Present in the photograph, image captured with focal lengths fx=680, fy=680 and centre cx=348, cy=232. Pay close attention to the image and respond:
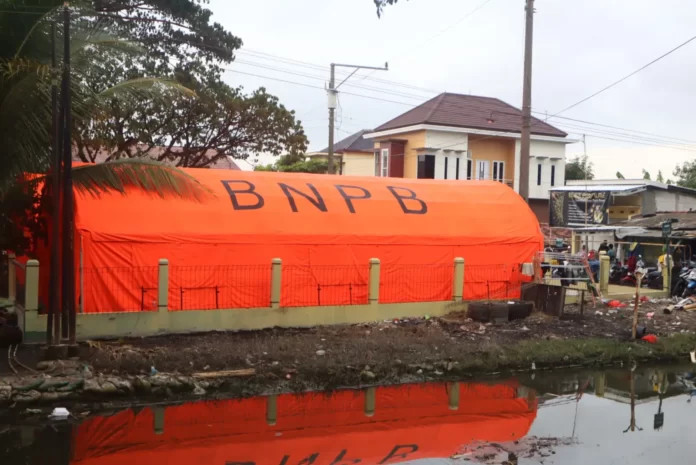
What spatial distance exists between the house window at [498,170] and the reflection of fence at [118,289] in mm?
27478

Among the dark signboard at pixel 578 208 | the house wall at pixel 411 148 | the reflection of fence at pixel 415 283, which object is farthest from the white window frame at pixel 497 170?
the reflection of fence at pixel 415 283

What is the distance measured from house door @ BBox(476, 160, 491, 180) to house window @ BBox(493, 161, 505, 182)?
53 centimetres

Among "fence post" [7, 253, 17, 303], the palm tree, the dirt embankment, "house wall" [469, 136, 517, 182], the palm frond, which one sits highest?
"house wall" [469, 136, 517, 182]

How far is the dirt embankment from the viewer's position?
440 inches

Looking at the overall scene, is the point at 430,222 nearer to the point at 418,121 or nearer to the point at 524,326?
the point at 524,326

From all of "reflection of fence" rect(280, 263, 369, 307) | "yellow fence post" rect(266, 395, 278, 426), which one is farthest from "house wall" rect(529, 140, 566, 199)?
"yellow fence post" rect(266, 395, 278, 426)

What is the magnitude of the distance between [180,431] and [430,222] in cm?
994

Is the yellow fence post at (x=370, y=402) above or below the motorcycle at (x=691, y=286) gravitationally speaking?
below

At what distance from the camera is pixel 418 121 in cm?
3641

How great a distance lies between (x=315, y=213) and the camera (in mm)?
16641

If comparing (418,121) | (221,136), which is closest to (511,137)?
(418,121)

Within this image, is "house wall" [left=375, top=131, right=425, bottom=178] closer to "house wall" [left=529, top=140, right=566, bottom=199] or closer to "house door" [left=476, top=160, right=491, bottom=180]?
"house door" [left=476, top=160, right=491, bottom=180]

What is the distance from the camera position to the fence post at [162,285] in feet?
46.0

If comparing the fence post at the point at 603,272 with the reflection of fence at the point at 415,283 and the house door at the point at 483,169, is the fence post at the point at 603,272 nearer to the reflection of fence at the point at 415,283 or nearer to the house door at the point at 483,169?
the reflection of fence at the point at 415,283
